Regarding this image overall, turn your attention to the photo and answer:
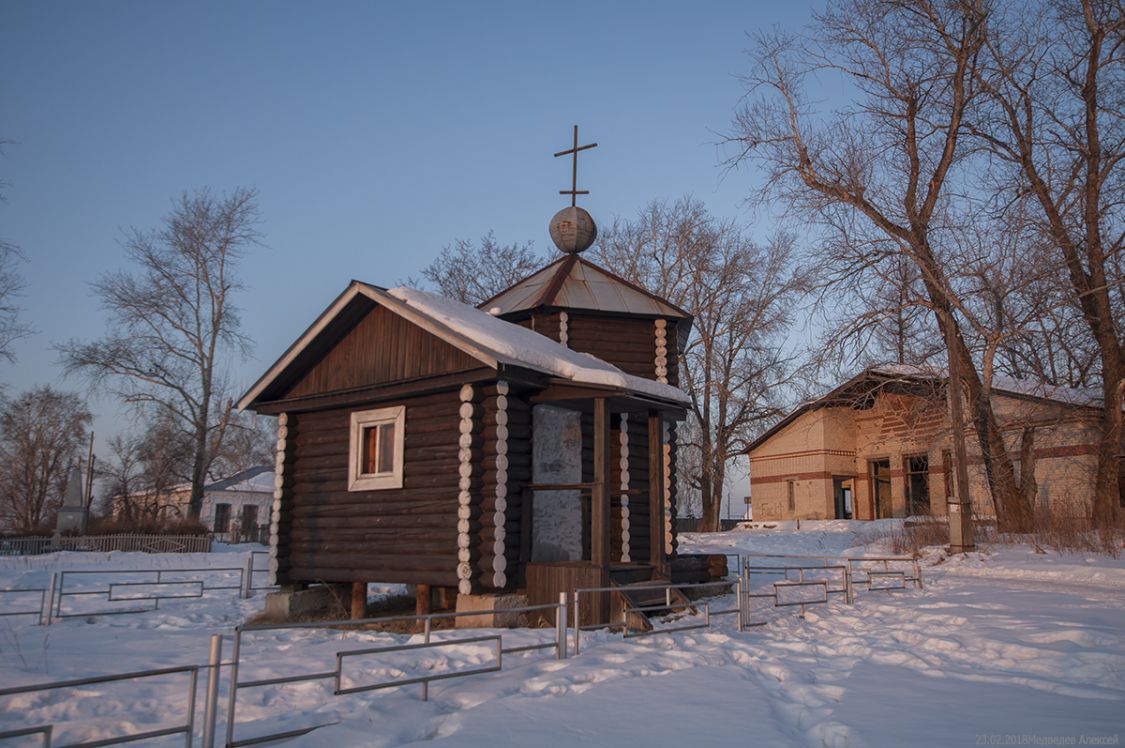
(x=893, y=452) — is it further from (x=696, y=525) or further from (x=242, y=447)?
(x=242, y=447)

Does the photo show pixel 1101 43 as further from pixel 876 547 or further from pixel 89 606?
pixel 89 606

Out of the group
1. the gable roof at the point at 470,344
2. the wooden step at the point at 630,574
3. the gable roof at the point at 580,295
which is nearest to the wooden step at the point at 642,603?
the wooden step at the point at 630,574

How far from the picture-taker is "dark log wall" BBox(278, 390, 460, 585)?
1257 centimetres

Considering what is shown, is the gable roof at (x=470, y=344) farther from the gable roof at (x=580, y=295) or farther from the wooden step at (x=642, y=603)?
the wooden step at (x=642, y=603)

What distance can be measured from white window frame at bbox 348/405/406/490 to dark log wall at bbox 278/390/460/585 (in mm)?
112

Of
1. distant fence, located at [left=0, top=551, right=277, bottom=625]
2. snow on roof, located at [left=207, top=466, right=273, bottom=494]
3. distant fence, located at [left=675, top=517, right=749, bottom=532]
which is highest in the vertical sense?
snow on roof, located at [left=207, top=466, right=273, bottom=494]

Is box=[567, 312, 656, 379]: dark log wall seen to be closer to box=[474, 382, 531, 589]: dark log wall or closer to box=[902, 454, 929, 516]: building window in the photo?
box=[474, 382, 531, 589]: dark log wall

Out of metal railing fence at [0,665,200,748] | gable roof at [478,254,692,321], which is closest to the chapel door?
gable roof at [478,254,692,321]

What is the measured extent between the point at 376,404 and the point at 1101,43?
2090 cm

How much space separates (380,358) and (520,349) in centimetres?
285

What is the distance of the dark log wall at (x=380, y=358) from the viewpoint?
12750 mm

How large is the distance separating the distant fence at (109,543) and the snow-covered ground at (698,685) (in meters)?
18.4

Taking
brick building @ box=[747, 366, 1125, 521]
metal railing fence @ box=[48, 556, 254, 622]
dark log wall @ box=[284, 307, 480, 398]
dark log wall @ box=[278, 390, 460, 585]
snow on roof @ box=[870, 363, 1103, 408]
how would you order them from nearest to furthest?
1. dark log wall @ box=[278, 390, 460, 585]
2. dark log wall @ box=[284, 307, 480, 398]
3. metal railing fence @ box=[48, 556, 254, 622]
4. snow on roof @ box=[870, 363, 1103, 408]
5. brick building @ box=[747, 366, 1125, 521]

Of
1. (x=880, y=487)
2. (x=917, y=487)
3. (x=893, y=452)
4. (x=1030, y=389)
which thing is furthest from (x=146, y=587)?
(x=917, y=487)
